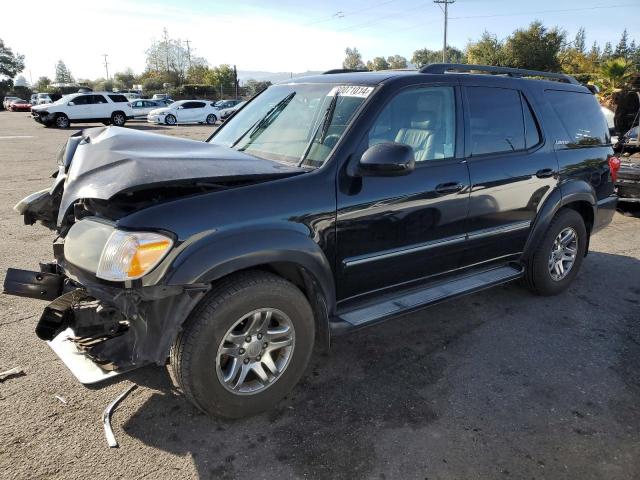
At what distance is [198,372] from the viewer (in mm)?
2518

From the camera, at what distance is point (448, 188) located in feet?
11.2

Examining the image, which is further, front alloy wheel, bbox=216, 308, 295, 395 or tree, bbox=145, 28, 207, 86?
tree, bbox=145, 28, 207, 86

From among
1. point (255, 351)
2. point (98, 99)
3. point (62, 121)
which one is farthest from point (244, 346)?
point (98, 99)

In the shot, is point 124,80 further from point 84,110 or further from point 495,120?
point 495,120

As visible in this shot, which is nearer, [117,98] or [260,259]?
[260,259]

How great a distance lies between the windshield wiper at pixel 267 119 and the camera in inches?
142

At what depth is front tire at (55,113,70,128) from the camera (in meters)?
24.2

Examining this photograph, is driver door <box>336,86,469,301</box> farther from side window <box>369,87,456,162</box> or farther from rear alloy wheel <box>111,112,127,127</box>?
rear alloy wheel <box>111,112,127,127</box>

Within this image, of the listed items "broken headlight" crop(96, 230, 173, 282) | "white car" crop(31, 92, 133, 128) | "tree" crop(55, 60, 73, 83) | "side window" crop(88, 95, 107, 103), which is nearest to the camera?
"broken headlight" crop(96, 230, 173, 282)

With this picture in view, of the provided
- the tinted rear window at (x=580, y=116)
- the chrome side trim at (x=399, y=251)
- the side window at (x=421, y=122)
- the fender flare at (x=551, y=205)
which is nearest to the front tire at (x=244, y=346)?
the chrome side trim at (x=399, y=251)

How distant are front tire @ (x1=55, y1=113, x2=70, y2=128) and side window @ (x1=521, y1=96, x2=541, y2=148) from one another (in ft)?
82.5

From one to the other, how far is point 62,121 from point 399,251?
25625 mm

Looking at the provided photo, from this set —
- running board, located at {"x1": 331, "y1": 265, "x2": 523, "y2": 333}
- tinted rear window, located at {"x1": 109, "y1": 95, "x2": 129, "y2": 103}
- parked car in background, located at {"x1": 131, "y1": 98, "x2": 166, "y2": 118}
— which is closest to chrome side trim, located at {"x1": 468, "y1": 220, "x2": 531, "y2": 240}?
running board, located at {"x1": 331, "y1": 265, "x2": 523, "y2": 333}

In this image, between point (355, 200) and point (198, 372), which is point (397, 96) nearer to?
point (355, 200)
